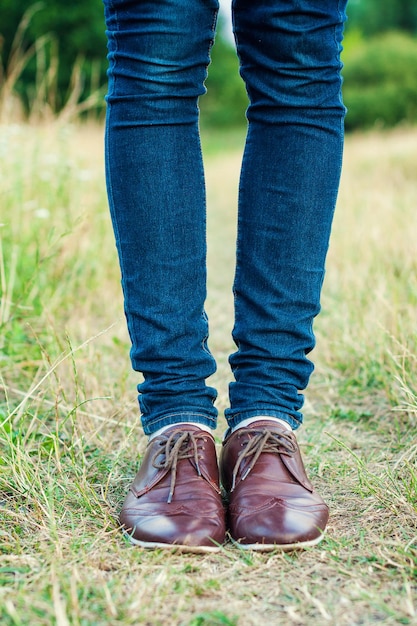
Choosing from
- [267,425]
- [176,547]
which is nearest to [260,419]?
[267,425]

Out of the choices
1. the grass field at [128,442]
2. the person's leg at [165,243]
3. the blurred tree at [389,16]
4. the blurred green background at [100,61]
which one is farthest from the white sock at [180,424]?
the blurred tree at [389,16]

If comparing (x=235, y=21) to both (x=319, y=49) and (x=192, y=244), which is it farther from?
(x=192, y=244)

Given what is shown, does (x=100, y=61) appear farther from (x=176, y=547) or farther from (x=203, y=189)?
(x=176, y=547)

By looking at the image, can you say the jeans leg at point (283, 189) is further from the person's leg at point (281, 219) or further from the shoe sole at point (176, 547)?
the shoe sole at point (176, 547)

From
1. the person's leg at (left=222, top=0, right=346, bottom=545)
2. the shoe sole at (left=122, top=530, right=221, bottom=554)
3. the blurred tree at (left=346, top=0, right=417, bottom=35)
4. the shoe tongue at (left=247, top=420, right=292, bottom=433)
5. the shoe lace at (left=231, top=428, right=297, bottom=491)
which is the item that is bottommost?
the shoe sole at (left=122, top=530, right=221, bottom=554)

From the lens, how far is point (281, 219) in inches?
41.3

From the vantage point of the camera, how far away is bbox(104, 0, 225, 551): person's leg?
0.95 metres

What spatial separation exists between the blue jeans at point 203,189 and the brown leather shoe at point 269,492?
2.0 inches

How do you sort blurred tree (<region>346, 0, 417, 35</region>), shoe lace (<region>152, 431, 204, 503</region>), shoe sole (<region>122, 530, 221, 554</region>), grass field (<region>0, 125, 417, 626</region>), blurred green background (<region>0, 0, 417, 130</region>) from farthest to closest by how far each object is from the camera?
blurred tree (<region>346, 0, 417, 35</region>), blurred green background (<region>0, 0, 417, 130</region>), shoe lace (<region>152, 431, 204, 503</region>), shoe sole (<region>122, 530, 221, 554</region>), grass field (<region>0, 125, 417, 626</region>)

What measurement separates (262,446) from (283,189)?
40 cm

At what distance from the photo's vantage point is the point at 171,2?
928 millimetres

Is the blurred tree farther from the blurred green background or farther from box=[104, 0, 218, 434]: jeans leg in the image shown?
box=[104, 0, 218, 434]: jeans leg

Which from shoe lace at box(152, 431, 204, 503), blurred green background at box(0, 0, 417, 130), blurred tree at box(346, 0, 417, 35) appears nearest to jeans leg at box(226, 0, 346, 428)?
shoe lace at box(152, 431, 204, 503)

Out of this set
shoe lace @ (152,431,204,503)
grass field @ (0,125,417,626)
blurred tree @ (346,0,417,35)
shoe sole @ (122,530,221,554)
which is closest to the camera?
grass field @ (0,125,417,626)
